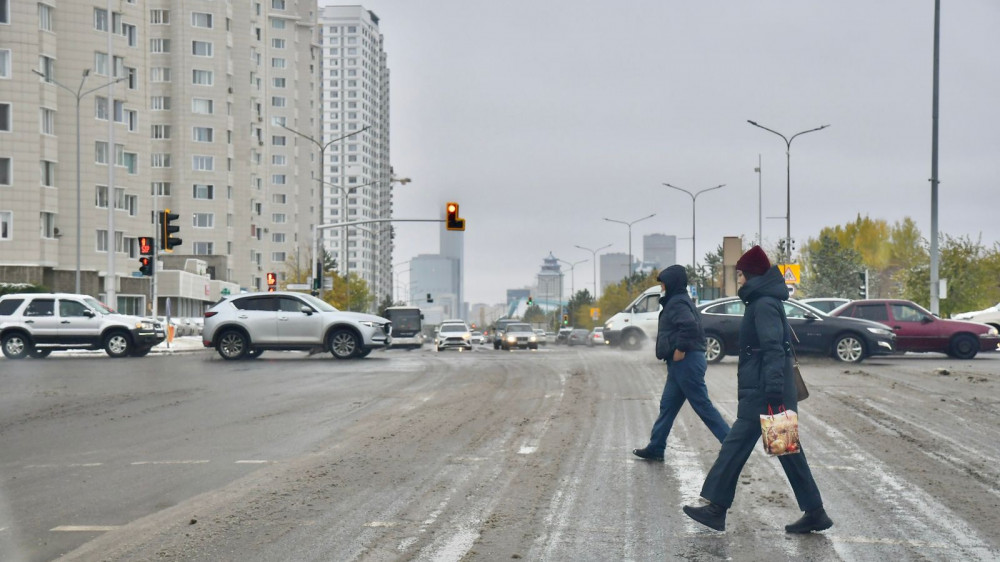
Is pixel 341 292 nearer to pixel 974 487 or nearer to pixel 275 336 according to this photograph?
pixel 275 336

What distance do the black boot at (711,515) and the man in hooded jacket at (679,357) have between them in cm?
289

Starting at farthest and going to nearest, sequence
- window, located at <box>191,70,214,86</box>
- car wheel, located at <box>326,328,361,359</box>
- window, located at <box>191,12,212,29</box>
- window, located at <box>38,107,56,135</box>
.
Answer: window, located at <box>191,12,212,29</box> → window, located at <box>191,70,214,86</box> → window, located at <box>38,107,56,135</box> → car wheel, located at <box>326,328,361,359</box>

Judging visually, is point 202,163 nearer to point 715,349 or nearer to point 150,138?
point 150,138

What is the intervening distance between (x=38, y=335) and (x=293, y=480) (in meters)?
24.1

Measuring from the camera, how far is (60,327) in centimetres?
3092

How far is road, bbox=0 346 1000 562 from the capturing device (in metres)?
Result: 6.75

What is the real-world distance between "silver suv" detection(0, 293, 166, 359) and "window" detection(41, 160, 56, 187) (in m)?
30.4

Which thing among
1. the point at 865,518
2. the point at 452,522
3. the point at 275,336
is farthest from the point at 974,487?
the point at 275,336

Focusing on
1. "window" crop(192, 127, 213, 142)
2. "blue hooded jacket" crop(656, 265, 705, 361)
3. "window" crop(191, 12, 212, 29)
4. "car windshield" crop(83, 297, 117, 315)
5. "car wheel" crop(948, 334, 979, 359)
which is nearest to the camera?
"blue hooded jacket" crop(656, 265, 705, 361)

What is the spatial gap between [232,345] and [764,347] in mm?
23860

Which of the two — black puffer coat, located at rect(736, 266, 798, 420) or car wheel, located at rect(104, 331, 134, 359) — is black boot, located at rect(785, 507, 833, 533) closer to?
black puffer coat, located at rect(736, 266, 798, 420)

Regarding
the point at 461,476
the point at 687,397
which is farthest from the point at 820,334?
the point at 461,476

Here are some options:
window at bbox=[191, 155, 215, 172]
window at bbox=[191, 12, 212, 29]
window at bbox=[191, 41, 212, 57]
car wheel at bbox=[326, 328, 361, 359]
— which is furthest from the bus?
window at bbox=[191, 12, 212, 29]

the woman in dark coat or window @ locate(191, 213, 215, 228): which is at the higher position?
window @ locate(191, 213, 215, 228)
